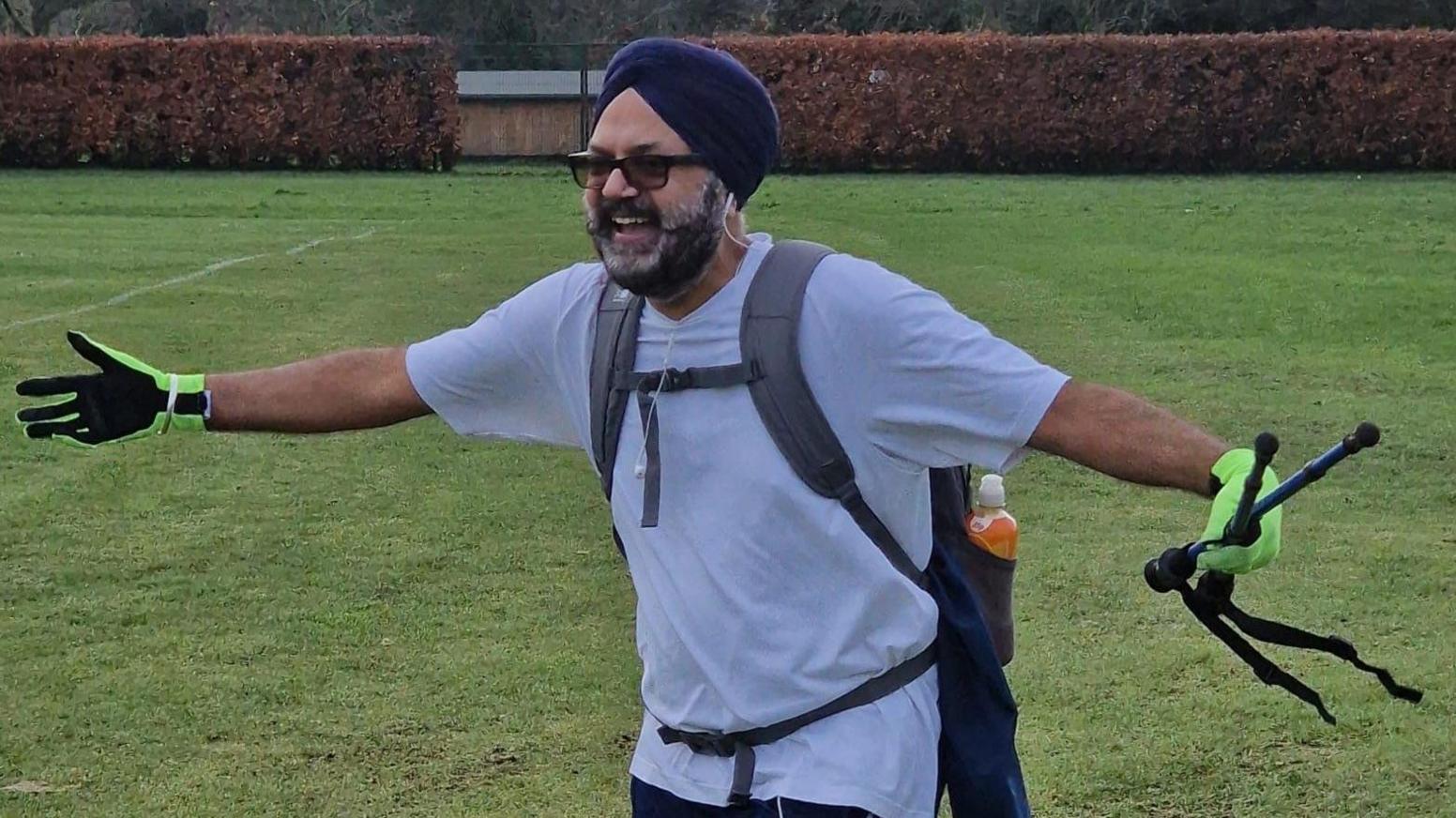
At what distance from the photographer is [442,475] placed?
353 inches

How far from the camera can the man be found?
2787 millimetres

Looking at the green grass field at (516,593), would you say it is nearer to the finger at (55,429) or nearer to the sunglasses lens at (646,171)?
the finger at (55,429)

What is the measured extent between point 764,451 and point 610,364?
0.32m

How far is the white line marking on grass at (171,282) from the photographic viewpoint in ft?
45.4

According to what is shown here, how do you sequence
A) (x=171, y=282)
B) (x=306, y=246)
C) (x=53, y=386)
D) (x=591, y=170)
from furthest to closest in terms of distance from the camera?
(x=306, y=246)
(x=171, y=282)
(x=53, y=386)
(x=591, y=170)

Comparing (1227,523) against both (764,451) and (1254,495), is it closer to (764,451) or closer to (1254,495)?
(1254,495)

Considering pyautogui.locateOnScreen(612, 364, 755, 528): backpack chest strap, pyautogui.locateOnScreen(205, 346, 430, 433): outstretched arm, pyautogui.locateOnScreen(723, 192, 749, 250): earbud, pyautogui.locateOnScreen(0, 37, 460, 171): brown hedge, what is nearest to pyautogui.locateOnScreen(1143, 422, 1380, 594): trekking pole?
pyautogui.locateOnScreen(612, 364, 755, 528): backpack chest strap

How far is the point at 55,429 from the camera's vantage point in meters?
3.32

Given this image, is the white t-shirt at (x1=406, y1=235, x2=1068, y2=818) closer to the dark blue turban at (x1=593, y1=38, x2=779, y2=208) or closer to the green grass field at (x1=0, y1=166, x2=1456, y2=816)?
the dark blue turban at (x1=593, y1=38, x2=779, y2=208)

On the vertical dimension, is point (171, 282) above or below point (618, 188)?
below

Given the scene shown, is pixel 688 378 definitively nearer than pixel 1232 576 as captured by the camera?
No

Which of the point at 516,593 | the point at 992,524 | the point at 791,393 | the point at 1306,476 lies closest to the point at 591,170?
the point at 791,393

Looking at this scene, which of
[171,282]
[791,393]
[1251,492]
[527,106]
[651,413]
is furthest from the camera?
[527,106]

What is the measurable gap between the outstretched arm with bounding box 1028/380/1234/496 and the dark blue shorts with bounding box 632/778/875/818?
63cm
